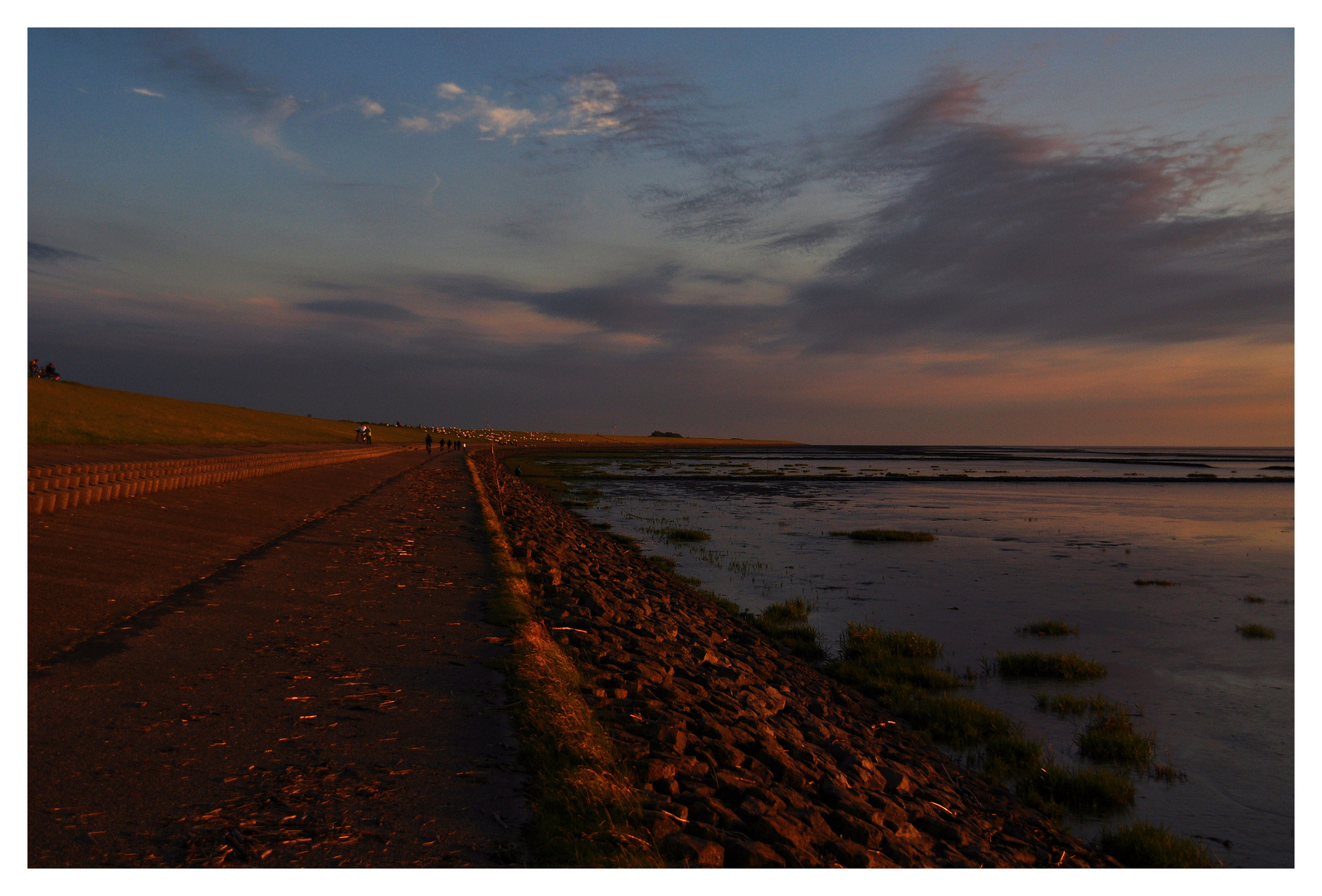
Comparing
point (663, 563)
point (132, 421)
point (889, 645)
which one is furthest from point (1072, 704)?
point (132, 421)

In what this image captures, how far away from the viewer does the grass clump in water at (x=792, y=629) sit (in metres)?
13.9

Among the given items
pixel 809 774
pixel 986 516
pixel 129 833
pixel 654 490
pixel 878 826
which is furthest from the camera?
pixel 654 490

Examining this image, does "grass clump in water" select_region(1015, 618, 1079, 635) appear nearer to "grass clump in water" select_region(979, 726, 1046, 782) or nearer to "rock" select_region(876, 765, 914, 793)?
"grass clump in water" select_region(979, 726, 1046, 782)

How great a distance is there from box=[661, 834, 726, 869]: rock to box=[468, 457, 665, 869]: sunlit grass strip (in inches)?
5.6

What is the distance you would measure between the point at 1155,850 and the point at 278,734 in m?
8.46

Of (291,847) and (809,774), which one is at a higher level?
(291,847)

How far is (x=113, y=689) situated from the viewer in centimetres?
701

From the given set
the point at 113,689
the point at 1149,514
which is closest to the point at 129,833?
the point at 113,689

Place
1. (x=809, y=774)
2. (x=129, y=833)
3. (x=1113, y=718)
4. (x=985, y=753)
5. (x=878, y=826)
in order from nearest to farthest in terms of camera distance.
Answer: (x=129, y=833), (x=878, y=826), (x=809, y=774), (x=985, y=753), (x=1113, y=718)

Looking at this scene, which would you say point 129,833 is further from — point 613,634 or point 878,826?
point 613,634

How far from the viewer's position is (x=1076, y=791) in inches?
328

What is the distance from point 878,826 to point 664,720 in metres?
2.26

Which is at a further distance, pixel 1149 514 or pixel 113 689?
pixel 1149 514

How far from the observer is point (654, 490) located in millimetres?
58531
